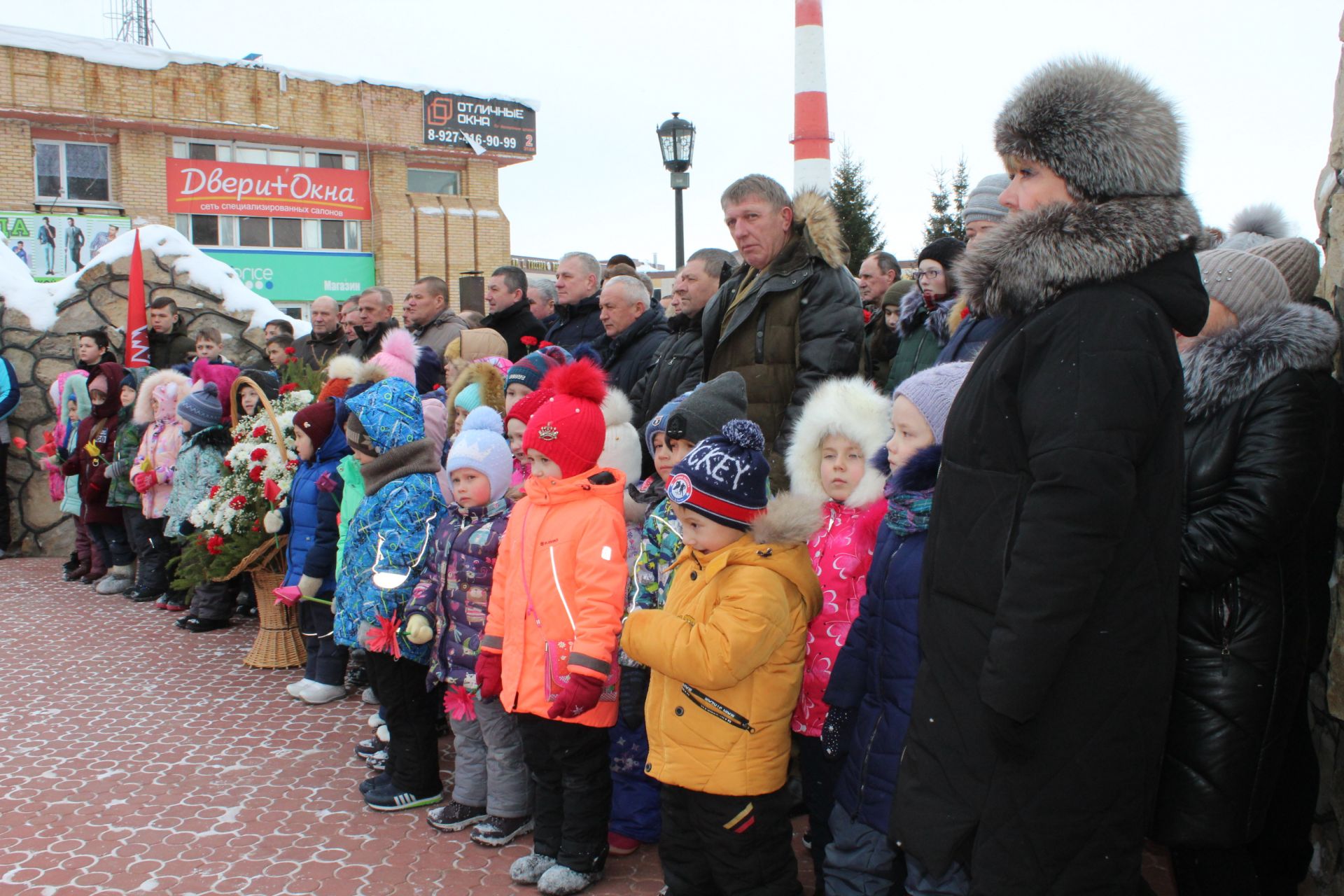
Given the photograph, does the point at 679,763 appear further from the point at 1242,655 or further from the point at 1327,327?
the point at 1327,327

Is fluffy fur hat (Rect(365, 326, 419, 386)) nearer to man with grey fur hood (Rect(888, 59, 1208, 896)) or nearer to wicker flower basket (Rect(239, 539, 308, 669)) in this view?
wicker flower basket (Rect(239, 539, 308, 669))

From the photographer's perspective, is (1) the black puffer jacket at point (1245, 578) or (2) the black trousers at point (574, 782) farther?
(2) the black trousers at point (574, 782)

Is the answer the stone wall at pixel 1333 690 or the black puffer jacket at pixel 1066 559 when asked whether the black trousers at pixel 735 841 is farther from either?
the stone wall at pixel 1333 690

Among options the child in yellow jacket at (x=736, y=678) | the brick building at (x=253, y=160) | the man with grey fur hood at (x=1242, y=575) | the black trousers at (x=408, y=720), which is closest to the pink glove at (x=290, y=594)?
the black trousers at (x=408, y=720)

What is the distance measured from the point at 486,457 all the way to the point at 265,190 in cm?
2422

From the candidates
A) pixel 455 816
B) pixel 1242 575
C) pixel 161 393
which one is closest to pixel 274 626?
pixel 161 393

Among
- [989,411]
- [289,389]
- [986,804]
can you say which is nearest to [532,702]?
[986,804]

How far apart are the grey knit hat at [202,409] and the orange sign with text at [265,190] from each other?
19.9 metres

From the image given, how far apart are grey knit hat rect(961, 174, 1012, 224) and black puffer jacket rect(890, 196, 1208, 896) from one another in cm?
206

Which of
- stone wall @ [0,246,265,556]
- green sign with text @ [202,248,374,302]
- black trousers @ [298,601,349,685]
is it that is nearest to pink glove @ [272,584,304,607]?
black trousers @ [298,601,349,685]

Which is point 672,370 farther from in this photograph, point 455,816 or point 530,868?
point 530,868

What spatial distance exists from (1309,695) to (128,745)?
192 inches

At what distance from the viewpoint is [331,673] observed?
5363mm

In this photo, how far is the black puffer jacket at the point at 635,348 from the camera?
18.1 ft
